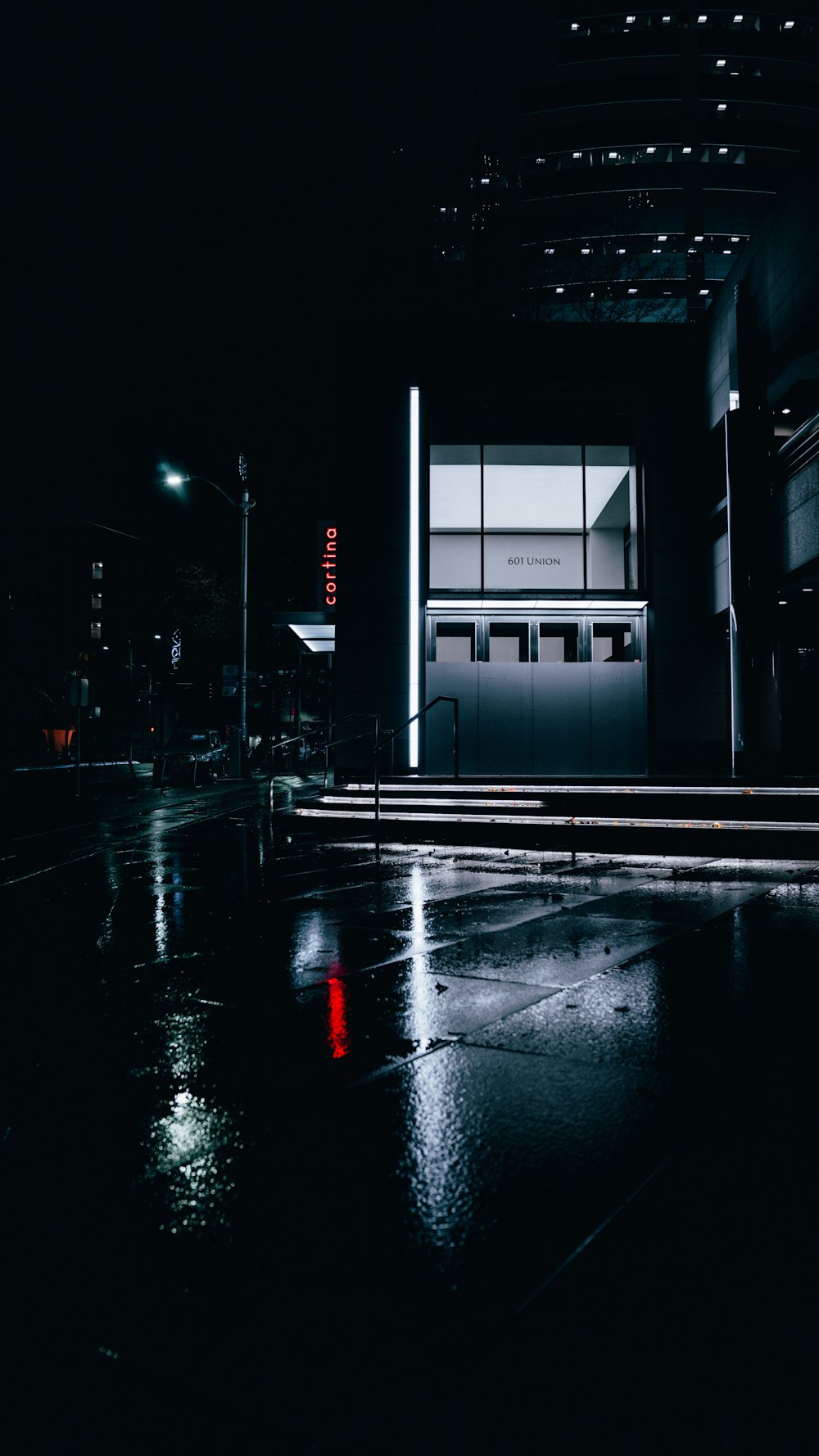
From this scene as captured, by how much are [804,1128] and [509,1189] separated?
47.4 inches

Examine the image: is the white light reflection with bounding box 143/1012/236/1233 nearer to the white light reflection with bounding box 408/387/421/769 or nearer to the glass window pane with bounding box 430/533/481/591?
the white light reflection with bounding box 408/387/421/769

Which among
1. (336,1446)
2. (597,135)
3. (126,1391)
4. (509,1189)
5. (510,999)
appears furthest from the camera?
(597,135)

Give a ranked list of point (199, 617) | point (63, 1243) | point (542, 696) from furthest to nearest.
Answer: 1. point (199, 617)
2. point (542, 696)
3. point (63, 1243)

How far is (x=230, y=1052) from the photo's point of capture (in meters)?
3.77

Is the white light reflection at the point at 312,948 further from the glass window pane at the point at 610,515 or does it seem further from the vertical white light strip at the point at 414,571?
the glass window pane at the point at 610,515

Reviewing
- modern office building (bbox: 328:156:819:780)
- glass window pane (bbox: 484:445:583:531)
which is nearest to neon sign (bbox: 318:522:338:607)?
modern office building (bbox: 328:156:819:780)

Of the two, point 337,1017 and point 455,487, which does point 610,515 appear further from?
point 337,1017

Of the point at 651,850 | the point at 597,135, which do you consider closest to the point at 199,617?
the point at 651,850

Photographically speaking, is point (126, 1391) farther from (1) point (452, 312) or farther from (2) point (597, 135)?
(2) point (597, 135)

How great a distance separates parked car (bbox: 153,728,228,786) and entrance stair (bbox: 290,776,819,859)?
1256cm

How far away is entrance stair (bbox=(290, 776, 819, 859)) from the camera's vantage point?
1073 centimetres

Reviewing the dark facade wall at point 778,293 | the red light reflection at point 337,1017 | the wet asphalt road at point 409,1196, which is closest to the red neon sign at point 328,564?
the dark facade wall at point 778,293

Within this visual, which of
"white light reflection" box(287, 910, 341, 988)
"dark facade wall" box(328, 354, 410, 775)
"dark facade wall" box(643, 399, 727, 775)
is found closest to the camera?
"white light reflection" box(287, 910, 341, 988)

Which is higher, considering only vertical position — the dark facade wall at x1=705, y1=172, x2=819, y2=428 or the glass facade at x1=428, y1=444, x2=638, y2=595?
the dark facade wall at x1=705, y1=172, x2=819, y2=428
